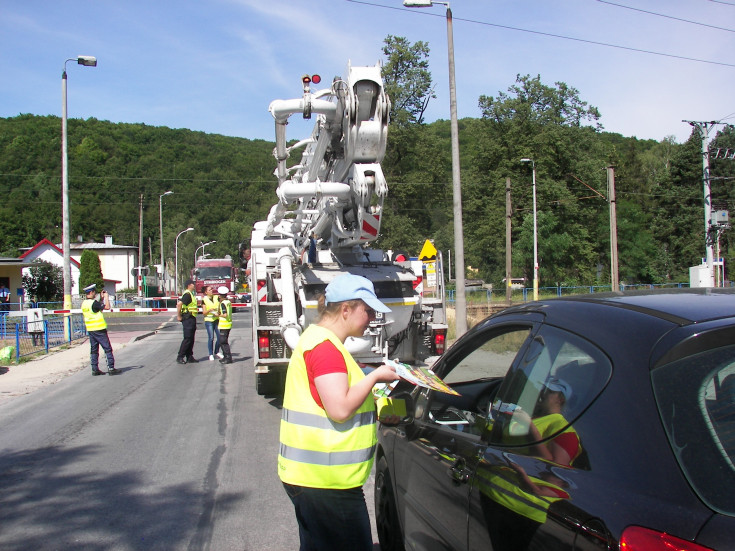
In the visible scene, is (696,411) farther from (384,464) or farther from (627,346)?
(384,464)

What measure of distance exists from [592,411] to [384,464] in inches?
84.5

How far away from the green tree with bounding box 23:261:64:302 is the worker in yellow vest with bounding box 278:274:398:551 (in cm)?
4648

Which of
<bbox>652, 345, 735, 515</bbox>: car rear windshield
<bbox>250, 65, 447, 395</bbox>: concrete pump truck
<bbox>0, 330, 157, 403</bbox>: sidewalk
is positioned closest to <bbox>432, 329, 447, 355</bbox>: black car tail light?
<bbox>250, 65, 447, 395</bbox>: concrete pump truck

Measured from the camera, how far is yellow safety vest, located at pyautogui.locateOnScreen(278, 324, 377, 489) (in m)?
2.76

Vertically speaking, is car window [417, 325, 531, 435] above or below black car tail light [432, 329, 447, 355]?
above

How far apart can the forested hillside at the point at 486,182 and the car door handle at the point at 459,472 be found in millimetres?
33669

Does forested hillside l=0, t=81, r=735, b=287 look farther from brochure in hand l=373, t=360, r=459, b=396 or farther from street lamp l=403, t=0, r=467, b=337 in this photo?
brochure in hand l=373, t=360, r=459, b=396

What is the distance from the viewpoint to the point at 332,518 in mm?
2807

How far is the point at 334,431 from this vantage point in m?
2.76

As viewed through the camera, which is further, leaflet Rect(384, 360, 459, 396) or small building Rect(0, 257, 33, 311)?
small building Rect(0, 257, 33, 311)

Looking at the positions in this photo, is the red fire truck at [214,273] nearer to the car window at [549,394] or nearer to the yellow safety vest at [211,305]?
the yellow safety vest at [211,305]

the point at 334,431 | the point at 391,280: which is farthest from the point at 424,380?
the point at 391,280

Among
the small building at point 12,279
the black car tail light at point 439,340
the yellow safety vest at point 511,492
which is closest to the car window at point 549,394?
the yellow safety vest at point 511,492

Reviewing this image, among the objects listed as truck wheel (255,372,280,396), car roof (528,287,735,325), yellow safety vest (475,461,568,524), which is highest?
car roof (528,287,735,325)
